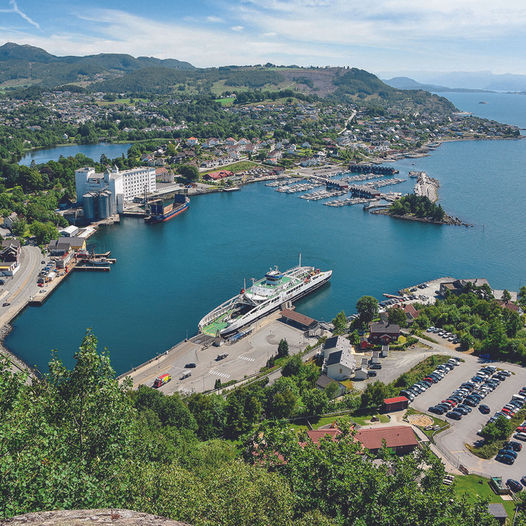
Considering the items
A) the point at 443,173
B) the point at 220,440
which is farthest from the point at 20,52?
the point at 220,440

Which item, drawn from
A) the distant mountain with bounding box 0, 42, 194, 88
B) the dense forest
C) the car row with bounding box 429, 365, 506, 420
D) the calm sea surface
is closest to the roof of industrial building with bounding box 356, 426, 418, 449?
the car row with bounding box 429, 365, 506, 420

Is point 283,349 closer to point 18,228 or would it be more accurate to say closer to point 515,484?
point 515,484

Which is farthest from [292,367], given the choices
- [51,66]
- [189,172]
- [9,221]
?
[51,66]

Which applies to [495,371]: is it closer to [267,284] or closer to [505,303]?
[505,303]

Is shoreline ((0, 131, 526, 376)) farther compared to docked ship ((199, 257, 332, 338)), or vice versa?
docked ship ((199, 257, 332, 338))

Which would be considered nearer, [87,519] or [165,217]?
[87,519]

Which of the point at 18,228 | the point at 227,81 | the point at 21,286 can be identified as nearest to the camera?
the point at 21,286

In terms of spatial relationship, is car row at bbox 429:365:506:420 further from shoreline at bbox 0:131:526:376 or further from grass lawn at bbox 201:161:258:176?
grass lawn at bbox 201:161:258:176
